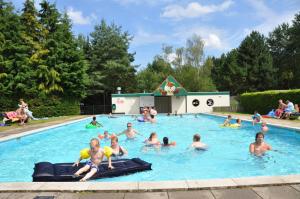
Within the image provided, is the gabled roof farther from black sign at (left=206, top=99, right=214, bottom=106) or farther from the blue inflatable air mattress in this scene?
the blue inflatable air mattress

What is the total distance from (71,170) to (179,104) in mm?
26927

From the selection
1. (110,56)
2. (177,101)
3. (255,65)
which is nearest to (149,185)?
(177,101)

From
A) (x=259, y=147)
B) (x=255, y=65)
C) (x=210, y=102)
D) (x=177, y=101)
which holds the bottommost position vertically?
(x=259, y=147)

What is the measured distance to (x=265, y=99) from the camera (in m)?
23.5

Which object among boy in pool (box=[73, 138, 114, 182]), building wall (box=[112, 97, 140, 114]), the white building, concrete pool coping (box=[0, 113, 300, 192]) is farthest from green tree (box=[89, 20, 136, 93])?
concrete pool coping (box=[0, 113, 300, 192])

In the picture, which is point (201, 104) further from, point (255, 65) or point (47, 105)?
point (255, 65)

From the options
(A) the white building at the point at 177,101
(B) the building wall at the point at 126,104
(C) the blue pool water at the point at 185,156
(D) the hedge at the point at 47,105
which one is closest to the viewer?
(C) the blue pool water at the point at 185,156

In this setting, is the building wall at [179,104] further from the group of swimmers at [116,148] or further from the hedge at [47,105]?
the group of swimmers at [116,148]

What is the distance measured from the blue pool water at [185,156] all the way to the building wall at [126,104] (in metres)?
16.1

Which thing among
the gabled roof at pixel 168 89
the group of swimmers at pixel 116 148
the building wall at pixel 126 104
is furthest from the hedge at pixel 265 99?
the group of swimmers at pixel 116 148

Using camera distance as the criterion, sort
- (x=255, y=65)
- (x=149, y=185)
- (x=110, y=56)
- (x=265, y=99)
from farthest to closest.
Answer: (x=255, y=65)
(x=110, y=56)
(x=265, y=99)
(x=149, y=185)

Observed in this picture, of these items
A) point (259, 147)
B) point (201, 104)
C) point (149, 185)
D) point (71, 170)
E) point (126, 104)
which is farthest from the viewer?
point (201, 104)

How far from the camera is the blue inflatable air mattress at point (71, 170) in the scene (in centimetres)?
596

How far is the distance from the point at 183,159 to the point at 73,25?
98.4 ft
